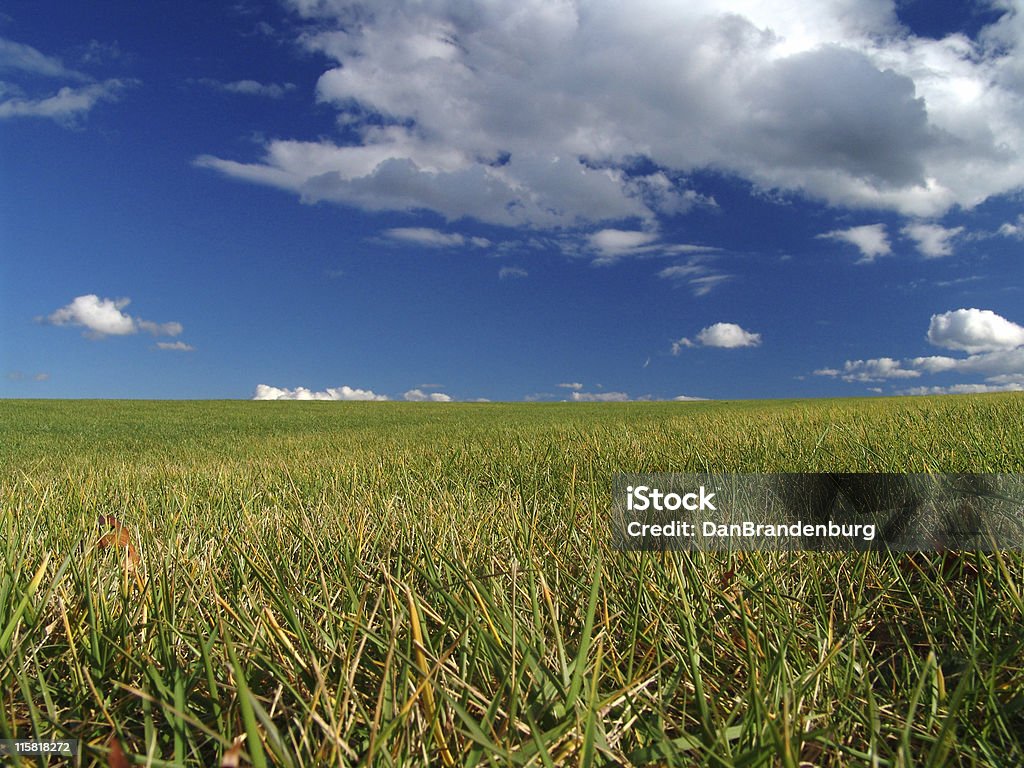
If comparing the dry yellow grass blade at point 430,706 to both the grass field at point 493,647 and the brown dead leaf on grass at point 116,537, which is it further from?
the brown dead leaf on grass at point 116,537

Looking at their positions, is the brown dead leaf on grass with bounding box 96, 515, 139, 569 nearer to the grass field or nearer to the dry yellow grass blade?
the grass field

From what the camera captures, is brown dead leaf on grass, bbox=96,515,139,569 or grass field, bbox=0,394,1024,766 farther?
brown dead leaf on grass, bbox=96,515,139,569

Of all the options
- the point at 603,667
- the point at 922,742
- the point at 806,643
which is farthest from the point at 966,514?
the point at 603,667

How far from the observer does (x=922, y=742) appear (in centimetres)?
133

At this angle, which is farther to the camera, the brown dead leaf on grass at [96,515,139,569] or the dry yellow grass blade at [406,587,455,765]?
the brown dead leaf on grass at [96,515,139,569]

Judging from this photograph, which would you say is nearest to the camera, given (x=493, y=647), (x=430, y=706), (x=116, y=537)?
Answer: (x=430, y=706)

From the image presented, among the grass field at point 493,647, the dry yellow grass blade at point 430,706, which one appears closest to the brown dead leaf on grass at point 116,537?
the grass field at point 493,647

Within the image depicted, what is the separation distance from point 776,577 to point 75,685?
1.86 metres

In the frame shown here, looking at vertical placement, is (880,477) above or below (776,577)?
above

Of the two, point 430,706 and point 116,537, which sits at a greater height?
point 116,537

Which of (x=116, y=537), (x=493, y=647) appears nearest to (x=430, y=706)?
(x=493, y=647)

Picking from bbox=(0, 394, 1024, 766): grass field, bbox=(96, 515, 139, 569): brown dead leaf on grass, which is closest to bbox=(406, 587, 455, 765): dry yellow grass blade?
bbox=(0, 394, 1024, 766): grass field

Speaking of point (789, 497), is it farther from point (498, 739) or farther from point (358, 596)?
point (498, 739)

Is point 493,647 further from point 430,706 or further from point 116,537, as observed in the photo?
point 116,537
